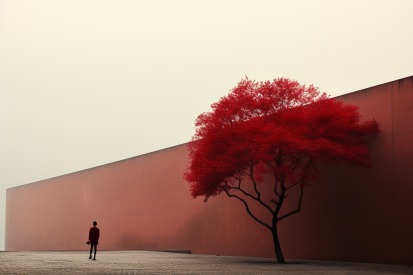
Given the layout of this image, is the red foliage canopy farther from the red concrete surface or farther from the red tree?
the red concrete surface

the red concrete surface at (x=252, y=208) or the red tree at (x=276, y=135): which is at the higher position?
the red tree at (x=276, y=135)

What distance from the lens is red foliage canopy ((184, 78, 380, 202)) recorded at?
55.3 feet

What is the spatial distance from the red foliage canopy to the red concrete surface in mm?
912

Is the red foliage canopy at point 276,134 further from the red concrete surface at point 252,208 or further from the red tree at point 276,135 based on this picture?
the red concrete surface at point 252,208

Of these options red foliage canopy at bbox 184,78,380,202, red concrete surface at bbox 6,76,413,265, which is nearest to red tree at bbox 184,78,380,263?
red foliage canopy at bbox 184,78,380,202

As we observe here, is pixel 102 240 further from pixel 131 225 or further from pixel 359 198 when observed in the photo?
pixel 359 198

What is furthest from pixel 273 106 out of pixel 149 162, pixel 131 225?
pixel 131 225

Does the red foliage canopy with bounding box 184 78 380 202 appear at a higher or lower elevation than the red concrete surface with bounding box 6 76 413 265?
higher

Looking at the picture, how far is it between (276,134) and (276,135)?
0.04 meters

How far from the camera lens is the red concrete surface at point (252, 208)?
17.3m

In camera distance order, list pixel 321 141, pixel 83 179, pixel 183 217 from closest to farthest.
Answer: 1. pixel 321 141
2. pixel 183 217
3. pixel 83 179

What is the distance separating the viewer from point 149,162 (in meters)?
33.1

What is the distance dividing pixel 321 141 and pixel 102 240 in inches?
975

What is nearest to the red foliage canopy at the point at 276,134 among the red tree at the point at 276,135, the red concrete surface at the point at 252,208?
the red tree at the point at 276,135
